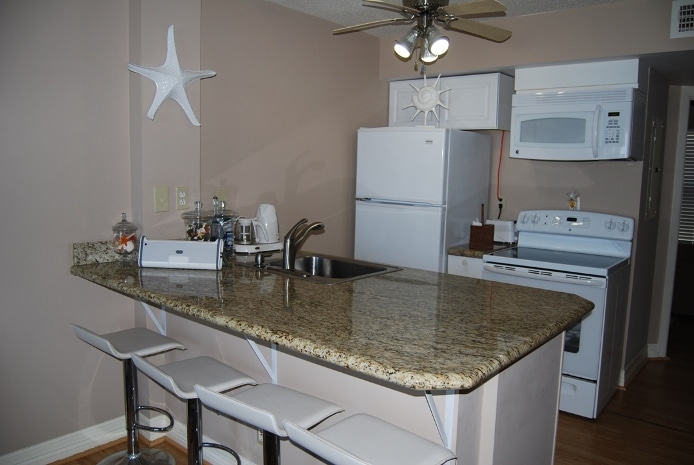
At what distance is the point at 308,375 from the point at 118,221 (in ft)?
4.42

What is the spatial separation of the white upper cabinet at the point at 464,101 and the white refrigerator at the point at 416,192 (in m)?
0.16

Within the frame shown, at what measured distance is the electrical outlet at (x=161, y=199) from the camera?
264cm

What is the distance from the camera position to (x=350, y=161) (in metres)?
4.01

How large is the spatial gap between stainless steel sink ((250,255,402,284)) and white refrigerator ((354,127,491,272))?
957 millimetres

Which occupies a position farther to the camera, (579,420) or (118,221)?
(579,420)

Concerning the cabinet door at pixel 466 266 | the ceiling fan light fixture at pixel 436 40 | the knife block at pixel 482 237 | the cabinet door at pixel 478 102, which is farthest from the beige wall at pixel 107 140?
the ceiling fan light fixture at pixel 436 40

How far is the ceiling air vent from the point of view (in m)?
2.84

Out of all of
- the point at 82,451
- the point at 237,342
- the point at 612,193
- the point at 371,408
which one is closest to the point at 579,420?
the point at 612,193

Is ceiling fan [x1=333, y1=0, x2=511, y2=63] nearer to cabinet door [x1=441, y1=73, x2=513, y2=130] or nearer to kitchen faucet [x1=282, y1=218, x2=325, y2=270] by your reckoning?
kitchen faucet [x1=282, y1=218, x2=325, y2=270]

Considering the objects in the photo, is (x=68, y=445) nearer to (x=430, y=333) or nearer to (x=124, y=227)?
(x=124, y=227)

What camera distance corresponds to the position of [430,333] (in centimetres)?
152

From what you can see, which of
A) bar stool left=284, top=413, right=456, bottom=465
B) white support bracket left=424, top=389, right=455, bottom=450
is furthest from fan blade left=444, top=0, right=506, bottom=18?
bar stool left=284, top=413, right=456, bottom=465

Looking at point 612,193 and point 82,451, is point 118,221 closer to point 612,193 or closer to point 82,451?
point 82,451

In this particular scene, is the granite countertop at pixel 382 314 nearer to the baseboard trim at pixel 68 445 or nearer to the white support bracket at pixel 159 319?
the white support bracket at pixel 159 319
